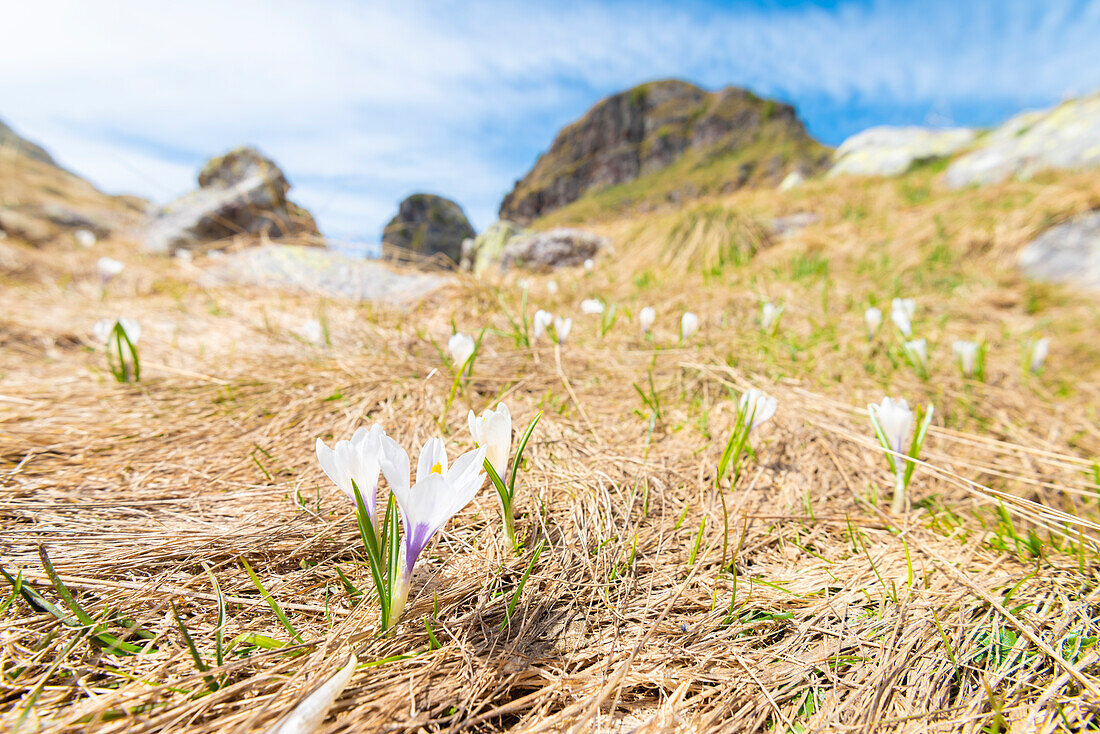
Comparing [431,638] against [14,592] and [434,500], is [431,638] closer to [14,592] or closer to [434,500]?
[434,500]

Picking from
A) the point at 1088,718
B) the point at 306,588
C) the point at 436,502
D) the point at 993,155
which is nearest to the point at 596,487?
the point at 436,502

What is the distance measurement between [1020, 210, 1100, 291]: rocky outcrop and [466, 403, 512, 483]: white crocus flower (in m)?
5.89

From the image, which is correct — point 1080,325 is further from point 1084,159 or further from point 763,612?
point 1084,159

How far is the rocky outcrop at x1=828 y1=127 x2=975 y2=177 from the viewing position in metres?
10.2

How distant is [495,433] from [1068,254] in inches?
246

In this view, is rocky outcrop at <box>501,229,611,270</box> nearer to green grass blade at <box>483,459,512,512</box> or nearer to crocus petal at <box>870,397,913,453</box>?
crocus petal at <box>870,397,913,453</box>

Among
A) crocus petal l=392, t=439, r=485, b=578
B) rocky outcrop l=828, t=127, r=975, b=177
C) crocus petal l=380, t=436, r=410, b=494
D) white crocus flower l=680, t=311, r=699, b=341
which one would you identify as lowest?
crocus petal l=392, t=439, r=485, b=578

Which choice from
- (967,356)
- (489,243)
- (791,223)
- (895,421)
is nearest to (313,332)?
(895,421)

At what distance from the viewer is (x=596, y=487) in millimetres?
1240

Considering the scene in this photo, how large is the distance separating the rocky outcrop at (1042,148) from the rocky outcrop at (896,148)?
1.88m

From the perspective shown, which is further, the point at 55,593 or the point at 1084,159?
the point at 1084,159

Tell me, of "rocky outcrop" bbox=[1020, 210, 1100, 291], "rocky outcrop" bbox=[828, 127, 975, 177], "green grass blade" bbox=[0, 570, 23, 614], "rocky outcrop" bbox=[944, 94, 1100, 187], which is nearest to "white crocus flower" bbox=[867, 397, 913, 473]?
"green grass blade" bbox=[0, 570, 23, 614]

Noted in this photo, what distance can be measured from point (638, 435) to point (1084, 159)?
9134 mm

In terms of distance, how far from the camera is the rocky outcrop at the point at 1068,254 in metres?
4.04
